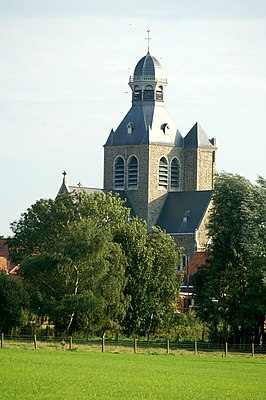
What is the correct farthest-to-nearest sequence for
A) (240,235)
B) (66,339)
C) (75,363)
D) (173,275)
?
(173,275) < (240,235) < (66,339) < (75,363)

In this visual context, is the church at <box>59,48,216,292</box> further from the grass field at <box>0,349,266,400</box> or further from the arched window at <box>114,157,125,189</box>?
the grass field at <box>0,349,266,400</box>

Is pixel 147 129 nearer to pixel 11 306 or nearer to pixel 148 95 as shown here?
pixel 148 95

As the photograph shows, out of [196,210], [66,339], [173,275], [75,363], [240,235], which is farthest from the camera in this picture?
[196,210]

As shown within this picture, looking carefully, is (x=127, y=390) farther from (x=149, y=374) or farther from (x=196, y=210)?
(x=196, y=210)

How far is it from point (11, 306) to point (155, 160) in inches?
1900

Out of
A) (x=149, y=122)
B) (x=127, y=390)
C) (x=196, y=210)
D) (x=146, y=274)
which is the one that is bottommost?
(x=127, y=390)

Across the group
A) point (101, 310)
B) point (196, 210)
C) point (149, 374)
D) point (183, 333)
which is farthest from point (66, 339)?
point (196, 210)

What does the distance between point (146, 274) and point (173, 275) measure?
→ 334 centimetres

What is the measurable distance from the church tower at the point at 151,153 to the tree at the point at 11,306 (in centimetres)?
4528

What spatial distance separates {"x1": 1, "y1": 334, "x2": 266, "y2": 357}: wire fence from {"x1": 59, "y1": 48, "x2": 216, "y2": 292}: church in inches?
1619

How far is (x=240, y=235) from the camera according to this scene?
216ft

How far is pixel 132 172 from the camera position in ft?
357

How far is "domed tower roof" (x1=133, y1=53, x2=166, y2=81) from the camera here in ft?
365

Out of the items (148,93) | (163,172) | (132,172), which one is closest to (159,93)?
(148,93)
